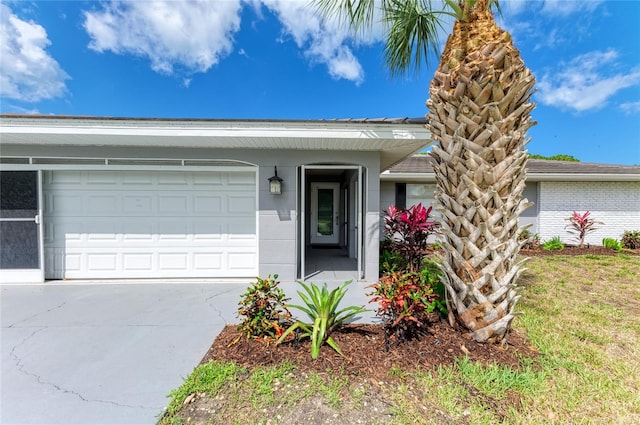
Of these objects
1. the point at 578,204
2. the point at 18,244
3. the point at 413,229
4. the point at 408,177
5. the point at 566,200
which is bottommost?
the point at 18,244

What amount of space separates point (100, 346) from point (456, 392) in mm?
3822

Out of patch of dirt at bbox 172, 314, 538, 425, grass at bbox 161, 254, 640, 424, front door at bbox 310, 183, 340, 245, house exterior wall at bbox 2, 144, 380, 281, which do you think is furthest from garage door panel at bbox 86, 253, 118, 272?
front door at bbox 310, 183, 340, 245

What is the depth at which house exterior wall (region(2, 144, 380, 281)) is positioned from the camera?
5211 mm

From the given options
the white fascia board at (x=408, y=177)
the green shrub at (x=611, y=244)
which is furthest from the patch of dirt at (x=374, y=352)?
the green shrub at (x=611, y=244)

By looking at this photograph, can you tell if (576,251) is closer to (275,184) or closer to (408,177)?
(408,177)

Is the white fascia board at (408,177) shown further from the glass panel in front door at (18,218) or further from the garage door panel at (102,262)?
the glass panel in front door at (18,218)

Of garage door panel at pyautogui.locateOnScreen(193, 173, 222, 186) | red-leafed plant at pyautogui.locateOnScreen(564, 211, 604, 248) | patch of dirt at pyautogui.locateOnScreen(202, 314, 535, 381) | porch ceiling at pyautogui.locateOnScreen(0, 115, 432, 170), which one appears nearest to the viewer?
patch of dirt at pyautogui.locateOnScreen(202, 314, 535, 381)

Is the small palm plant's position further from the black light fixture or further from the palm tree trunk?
the black light fixture

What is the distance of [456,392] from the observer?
2.26 meters

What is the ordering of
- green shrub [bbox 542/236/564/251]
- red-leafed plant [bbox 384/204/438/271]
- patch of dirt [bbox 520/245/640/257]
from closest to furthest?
red-leafed plant [bbox 384/204/438/271] → patch of dirt [bbox 520/245/640/257] → green shrub [bbox 542/236/564/251]

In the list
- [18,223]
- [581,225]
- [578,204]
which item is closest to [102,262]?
[18,223]

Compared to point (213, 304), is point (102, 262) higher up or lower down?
higher up

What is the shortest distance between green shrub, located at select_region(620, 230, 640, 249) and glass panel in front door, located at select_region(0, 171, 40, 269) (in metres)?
17.2

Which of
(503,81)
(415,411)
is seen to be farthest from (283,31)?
(415,411)
